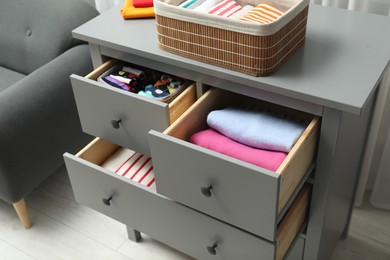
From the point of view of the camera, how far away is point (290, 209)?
1.19 meters

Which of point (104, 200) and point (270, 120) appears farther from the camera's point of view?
point (104, 200)

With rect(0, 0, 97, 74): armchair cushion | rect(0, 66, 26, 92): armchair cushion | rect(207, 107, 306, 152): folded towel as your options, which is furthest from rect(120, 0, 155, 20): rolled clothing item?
rect(0, 66, 26, 92): armchair cushion

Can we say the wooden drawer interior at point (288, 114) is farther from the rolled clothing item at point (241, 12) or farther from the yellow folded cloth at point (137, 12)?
the yellow folded cloth at point (137, 12)

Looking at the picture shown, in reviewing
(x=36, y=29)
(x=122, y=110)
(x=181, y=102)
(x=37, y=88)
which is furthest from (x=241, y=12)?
(x=36, y=29)

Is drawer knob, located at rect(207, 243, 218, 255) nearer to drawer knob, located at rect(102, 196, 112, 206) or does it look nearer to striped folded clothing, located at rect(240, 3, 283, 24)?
drawer knob, located at rect(102, 196, 112, 206)

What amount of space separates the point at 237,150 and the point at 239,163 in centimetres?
12

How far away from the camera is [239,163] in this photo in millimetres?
987

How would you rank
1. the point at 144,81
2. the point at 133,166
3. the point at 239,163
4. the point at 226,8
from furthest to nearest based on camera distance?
the point at 133,166 < the point at 144,81 < the point at 226,8 < the point at 239,163

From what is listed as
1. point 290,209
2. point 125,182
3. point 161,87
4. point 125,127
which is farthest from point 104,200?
point 290,209

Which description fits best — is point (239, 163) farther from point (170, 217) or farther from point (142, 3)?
point (142, 3)

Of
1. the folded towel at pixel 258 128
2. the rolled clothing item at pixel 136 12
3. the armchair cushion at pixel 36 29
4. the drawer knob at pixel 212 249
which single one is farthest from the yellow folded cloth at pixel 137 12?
the drawer knob at pixel 212 249

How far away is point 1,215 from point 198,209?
38.1 inches

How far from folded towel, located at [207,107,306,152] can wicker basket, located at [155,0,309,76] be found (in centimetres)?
12

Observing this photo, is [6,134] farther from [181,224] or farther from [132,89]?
[181,224]
